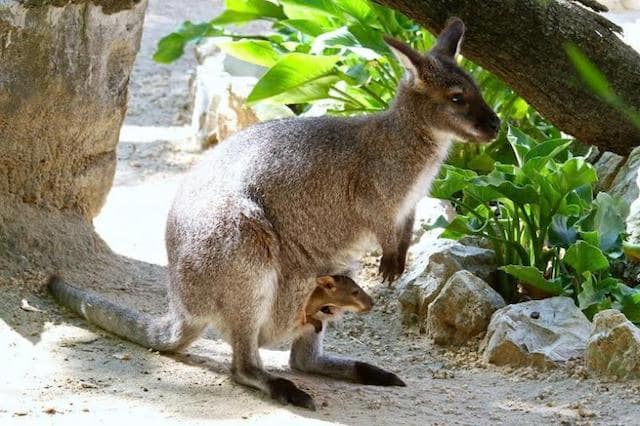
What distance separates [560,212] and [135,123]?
222 inches

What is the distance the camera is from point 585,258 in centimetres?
561

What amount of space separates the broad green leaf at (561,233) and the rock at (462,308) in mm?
462

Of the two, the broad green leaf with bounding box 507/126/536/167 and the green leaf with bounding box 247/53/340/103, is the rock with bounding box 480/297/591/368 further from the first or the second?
the green leaf with bounding box 247/53/340/103

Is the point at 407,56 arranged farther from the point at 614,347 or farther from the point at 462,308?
the point at 614,347

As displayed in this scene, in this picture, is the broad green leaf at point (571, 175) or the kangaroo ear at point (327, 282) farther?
the broad green leaf at point (571, 175)

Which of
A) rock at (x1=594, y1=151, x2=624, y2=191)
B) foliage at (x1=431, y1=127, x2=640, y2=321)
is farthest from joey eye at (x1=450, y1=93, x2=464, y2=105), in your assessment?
rock at (x1=594, y1=151, x2=624, y2=191)

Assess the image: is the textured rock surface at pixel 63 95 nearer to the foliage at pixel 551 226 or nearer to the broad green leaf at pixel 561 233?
the foliage at pixel 551 226

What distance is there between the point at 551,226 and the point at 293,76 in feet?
7.42

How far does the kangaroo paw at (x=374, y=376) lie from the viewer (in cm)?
529

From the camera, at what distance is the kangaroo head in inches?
203

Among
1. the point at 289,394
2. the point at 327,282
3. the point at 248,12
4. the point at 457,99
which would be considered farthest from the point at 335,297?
the point at 248,12

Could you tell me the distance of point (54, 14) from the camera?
5.68m

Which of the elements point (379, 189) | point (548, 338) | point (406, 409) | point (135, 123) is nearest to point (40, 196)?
point (379, 189)

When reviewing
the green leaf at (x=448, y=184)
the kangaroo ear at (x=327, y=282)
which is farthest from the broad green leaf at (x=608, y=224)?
the kangaroo ear at (x=327, y=282)
